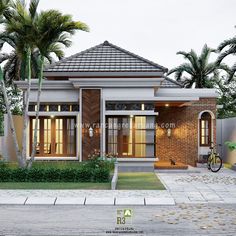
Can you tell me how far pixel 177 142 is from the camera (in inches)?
1056

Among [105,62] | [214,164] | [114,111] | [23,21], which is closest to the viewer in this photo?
[23,21]

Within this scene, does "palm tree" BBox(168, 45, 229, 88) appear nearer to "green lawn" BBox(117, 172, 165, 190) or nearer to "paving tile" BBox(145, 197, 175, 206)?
"green lawn" BBox(117, 172, 165, 190)

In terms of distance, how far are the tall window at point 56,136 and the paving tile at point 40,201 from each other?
10.3 meters

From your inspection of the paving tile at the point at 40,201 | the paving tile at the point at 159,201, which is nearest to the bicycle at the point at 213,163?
the paving tile at the point at 159,201

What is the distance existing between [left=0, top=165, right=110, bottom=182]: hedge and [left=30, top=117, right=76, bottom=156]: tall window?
6.10 metres

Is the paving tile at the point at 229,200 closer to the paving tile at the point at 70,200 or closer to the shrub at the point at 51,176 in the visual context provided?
the paving tile at the point at 70,200

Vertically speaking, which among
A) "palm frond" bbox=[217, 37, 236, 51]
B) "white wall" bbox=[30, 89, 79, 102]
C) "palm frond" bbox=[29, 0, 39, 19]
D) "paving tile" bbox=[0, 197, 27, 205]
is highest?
"palm frond" bbox=[217, 37, 236, 51]

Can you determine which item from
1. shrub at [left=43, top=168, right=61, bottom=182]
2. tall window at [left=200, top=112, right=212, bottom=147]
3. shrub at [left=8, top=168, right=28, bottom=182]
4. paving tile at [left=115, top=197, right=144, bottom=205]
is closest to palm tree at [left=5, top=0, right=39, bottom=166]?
shrub at [left=8, top=168, right=28, bottom=182]

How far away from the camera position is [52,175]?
59.1 ft

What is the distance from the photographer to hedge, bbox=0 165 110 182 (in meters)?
17.8

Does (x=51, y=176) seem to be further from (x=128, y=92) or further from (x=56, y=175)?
(x=128, y=92)

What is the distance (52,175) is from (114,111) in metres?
6.11

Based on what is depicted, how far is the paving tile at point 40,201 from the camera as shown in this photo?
43.5 ft

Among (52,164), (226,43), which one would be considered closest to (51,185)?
(52,164)
